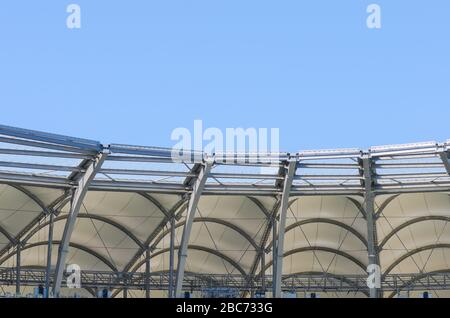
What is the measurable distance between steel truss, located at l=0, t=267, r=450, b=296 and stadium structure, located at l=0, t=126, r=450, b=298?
0.15 meters

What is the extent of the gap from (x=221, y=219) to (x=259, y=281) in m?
7.41

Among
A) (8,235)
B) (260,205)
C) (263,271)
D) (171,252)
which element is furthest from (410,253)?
(8,235)

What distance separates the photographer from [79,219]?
5684cm

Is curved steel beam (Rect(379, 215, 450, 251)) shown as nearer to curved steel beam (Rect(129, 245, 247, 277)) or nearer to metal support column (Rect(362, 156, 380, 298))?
metal support column (Rect(362, 156, 380, 298))

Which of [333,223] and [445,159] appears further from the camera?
[333,223]

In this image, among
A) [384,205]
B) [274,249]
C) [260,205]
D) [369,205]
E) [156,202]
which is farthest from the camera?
[384,205]

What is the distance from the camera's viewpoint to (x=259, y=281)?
6331cm

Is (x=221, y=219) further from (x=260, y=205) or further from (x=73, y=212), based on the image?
(x=73, y=212)

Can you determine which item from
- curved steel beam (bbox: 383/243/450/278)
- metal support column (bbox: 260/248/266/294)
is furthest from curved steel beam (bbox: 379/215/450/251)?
metal support column (bbox: 260/248/266/294)

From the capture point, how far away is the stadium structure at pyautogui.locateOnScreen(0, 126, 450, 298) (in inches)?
1922

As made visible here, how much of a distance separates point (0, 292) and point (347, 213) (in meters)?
27.6

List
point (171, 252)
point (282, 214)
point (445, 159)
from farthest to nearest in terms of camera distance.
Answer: point (171, 252) < point (282, 214) < point (445, 159)
